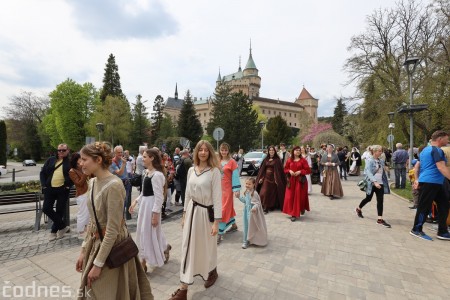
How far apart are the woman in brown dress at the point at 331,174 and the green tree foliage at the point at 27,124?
5821cm

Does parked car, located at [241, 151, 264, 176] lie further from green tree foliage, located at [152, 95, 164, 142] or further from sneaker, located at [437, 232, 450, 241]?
green tree foliage, located at [152, 95, 164, 142]

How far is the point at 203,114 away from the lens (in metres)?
113

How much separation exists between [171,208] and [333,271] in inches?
229

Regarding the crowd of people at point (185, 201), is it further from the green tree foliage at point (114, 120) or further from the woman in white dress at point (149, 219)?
the green tree foliage at point (114, 120)

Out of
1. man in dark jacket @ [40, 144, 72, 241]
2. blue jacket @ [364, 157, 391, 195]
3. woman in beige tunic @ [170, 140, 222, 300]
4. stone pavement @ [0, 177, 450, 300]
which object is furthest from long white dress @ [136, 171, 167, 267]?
blue jacket @ [364, 157, 391, 195]

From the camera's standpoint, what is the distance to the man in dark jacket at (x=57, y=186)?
5.61 meters

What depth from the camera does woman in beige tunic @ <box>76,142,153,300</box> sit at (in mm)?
2102

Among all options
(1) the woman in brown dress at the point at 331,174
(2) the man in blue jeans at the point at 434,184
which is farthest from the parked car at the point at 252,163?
(2) the man in blue jeans at the point at 434,184

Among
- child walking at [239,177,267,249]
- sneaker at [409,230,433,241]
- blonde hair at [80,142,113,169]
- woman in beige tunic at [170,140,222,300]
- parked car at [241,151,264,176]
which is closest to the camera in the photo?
blonde hair at [80,142,113,169]

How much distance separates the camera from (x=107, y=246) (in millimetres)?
2084

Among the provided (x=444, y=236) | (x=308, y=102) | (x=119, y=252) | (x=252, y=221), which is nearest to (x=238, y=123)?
(x=444, y=236)

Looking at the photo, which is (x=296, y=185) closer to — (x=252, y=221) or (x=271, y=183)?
(x=271, y=183)

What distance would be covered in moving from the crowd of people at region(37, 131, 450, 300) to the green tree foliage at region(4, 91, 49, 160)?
186ft

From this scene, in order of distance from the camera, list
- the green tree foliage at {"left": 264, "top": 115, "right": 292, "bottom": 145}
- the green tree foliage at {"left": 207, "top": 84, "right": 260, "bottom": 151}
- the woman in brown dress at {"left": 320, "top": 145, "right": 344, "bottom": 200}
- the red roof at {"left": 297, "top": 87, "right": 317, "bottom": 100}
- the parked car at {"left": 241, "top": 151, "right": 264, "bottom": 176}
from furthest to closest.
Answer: the red roof at {"left": 297, "top": 87, "right": 317, "bottom": 100}, the green tree foliage at {"left": 264, "top": 115, "right": 292, "bottom": 145}, the green tree foliage at {"left": 207, "top": 84, "right": 260, "bottom": 151}, the parked car at {"left": 241, "top": 151, "right": 264, "bottom": 176}, the woman in brown dress at {"left": 320, "top": 145, "right": 344, "bottom": 200}
